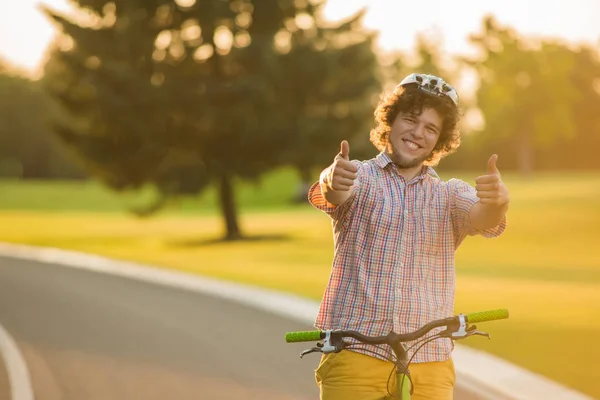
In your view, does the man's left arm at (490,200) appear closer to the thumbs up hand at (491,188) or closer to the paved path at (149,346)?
the thumbs up hand at (491,188)

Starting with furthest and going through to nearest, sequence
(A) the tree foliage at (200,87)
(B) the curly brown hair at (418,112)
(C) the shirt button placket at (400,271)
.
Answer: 1. (A) the tree foliage at (200,87)
2. (B) the curly brown hair at (418,112)
3. (C) the shirt button placket at (400,271)

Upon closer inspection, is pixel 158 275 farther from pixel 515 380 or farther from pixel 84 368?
pixel 515 380

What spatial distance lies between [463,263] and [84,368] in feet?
61.8

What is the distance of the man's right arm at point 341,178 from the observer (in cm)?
380

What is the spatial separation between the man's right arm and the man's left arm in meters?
0.43

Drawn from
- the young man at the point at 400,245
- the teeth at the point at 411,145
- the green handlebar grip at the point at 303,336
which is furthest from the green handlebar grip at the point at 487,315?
the teeth at the point at 411,145

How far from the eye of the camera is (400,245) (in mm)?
4035

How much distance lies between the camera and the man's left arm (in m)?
3.78

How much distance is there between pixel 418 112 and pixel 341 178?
0.47m

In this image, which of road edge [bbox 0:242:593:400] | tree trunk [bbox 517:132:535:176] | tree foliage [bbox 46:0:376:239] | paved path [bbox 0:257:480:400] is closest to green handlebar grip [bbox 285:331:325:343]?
road edge [bbox 0:242:593:400]

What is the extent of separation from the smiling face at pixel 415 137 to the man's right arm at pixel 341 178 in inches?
10.1

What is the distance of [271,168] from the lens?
3644 cm

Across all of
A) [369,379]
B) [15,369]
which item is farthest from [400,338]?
[15,369]

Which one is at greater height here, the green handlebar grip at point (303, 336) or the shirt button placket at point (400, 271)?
the shirt button placket at point (400, 271)
